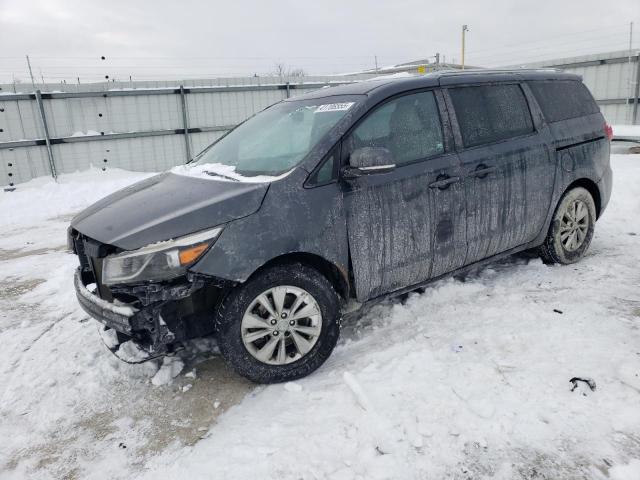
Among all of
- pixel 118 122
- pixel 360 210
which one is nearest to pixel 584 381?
pixel 360 210

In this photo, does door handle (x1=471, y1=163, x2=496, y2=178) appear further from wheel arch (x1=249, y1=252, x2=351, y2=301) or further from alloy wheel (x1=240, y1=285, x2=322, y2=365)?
alloy wheel (x1=240, y1=285, x2=322, y2=365)

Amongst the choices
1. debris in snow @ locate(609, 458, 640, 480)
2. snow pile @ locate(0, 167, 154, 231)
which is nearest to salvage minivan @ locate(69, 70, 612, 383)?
debris in snow @ locate(609, 458, 640, 480)

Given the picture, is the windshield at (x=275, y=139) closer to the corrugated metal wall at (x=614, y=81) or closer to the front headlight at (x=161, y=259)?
the front headlight at (x=161, y=259)

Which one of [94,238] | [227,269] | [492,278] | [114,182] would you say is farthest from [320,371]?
[114,182]

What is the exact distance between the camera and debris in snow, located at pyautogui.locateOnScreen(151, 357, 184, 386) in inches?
122

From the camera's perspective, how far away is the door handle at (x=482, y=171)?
3566mm

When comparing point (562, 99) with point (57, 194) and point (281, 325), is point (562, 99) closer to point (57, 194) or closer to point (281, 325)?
point (281, 325)

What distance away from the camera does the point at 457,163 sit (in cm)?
349

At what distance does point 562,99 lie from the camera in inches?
174

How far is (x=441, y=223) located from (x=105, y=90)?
36.0ft

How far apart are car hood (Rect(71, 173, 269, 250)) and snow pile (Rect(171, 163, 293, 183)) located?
0.08 m

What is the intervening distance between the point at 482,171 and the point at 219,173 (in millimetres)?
1986

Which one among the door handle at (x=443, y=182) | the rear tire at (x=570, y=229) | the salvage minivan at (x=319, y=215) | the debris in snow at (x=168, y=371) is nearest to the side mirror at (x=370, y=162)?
the salvage minivan at (x=319, y=215)

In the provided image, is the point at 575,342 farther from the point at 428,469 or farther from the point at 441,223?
the point at 428,469
